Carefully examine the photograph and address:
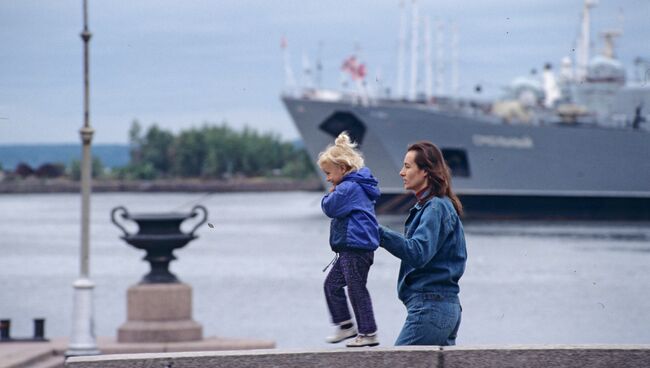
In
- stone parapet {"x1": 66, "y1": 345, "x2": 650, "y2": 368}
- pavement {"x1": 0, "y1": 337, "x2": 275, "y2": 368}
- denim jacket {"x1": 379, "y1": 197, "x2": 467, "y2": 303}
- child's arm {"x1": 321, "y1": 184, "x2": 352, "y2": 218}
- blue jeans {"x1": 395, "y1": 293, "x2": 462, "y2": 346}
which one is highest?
child's arm {"x1": 321, "y1": 184, "x2": 352, "y2": 218}

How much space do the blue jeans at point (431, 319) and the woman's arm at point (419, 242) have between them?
0.64 ft

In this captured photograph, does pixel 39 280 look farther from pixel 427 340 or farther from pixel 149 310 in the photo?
pixel 427 340

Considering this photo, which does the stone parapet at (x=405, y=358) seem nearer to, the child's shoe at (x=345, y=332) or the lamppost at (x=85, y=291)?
the child's shoe at (x=345, y=332)

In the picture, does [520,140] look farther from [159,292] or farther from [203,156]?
[203,156]

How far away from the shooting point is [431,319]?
20.9 feet

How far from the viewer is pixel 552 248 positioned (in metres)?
63.8

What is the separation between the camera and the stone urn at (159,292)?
1580 centimetres

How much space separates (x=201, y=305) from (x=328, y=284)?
32.2m

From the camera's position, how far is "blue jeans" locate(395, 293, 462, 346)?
6328 mm

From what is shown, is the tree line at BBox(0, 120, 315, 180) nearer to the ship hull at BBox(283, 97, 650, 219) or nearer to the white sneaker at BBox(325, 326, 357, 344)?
the ship hull at BBox(283, 97, 650, 219)

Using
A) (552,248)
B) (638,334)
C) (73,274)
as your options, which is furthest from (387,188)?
(638,334)

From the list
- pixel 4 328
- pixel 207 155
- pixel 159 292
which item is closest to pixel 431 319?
pixel 159 292

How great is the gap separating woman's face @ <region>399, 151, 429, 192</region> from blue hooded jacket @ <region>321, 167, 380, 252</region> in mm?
164

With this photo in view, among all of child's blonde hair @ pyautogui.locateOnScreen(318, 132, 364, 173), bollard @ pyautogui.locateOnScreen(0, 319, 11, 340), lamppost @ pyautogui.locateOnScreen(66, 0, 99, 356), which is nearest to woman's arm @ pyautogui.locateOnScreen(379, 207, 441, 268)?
child's blonde hair @ pyautogui.locateOnScreen(318, 132, 364, 173)
